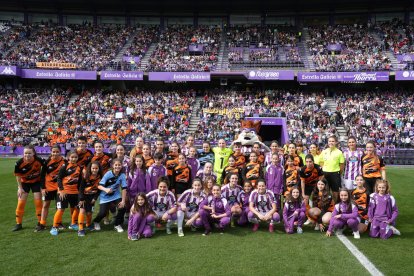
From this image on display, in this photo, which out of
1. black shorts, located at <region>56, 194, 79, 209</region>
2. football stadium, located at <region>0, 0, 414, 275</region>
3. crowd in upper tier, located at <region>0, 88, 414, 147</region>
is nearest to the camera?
football stadium, located at <region>0, 0, 414, 275</region>

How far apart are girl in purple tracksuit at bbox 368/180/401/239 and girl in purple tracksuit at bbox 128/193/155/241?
3.89 m

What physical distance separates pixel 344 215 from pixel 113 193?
4153mm

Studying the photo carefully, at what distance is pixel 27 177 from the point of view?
6.41 metres

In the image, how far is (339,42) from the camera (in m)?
31.5

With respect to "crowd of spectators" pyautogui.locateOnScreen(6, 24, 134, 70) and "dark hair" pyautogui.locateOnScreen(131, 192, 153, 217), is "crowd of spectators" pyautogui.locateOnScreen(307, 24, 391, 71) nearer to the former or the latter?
"crowd of spectators" pyautogui.locateOnScreen(6, 24, 134, 70)

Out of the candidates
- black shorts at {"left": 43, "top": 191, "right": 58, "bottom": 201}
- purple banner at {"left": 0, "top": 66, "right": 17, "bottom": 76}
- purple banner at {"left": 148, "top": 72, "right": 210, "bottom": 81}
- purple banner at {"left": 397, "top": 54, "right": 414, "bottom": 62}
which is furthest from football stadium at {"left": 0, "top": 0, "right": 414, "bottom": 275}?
purple banner at {"left": 0, "top": 66, "right": 17, "bottom": 76}

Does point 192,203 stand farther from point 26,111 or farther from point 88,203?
point 26,111

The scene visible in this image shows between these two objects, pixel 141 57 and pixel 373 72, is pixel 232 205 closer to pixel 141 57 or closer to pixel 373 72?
pixel 373 72

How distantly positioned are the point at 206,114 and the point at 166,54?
8.58 m

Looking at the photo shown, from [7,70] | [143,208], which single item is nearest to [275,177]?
[143,208]

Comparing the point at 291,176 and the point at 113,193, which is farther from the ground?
the point at 291,176

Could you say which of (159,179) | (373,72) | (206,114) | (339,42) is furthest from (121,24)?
(159,179)

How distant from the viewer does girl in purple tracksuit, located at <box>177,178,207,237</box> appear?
6305mm

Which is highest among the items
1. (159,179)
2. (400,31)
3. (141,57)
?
(400,31)
